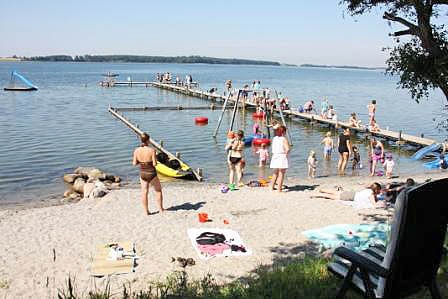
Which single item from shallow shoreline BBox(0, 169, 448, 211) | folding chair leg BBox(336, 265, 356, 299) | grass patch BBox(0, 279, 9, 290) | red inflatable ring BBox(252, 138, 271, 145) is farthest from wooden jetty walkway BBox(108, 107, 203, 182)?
folding chair leg BBox(336, 265, 356, 299)

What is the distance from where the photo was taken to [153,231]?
9.16m

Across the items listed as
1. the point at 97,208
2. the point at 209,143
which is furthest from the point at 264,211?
the point at 209,143

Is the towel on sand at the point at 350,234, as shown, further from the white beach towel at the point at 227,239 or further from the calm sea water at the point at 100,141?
the calm sea water at the point at 100,141

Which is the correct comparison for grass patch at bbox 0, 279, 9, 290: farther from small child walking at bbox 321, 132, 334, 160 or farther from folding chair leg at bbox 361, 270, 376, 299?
small child walking at bbox 321, 132, 334, 160

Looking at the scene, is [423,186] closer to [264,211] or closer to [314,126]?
[264,211]

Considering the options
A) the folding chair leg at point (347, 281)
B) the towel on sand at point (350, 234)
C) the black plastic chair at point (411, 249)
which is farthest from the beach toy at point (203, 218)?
the black plastic chair at point (411, 249)

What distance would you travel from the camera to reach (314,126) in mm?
31375

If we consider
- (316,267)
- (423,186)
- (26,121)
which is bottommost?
(26,121)

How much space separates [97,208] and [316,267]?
7220 mm

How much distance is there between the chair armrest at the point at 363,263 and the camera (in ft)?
11.4

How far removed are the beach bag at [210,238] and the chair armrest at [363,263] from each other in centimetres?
466

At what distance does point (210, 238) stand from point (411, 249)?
522 cm

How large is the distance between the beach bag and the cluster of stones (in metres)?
5.52

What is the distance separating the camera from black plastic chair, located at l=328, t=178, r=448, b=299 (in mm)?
3330
